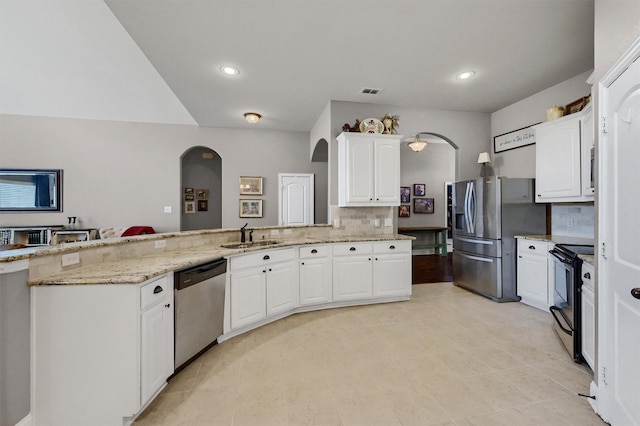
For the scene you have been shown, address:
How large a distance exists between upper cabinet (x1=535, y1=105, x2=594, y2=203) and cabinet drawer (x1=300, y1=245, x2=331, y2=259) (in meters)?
2.83

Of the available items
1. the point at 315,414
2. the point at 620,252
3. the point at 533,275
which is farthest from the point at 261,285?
the point at 533,275

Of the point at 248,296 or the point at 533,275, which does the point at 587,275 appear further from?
the point at 248,296

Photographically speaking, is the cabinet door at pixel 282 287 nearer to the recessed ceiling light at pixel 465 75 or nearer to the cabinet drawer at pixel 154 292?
the cabinet drawer at pixel 154 292

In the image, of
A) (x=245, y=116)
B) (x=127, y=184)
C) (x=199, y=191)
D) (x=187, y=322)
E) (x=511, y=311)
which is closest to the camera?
(x=187, y=322)

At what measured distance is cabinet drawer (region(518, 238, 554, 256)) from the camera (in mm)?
3188

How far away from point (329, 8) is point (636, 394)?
304 centimetres

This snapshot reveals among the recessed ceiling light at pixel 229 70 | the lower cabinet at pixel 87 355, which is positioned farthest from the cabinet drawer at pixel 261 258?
the recessed ceiling light at pixel 229 70

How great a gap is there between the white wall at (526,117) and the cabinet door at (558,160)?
0.44m

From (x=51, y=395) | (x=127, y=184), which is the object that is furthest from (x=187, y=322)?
(x=127, y=184)

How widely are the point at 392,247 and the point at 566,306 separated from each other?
5.80ft

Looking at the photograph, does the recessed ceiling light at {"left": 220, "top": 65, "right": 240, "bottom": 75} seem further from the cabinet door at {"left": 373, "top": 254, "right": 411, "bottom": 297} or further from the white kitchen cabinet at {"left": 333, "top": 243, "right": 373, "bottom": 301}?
the cabinet door at {"left": 373, "top": 254, "right": 411, "bottom": 297}

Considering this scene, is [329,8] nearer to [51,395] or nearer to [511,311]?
[51,395]

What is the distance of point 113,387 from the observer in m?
1.55

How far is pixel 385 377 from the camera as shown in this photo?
200cm
